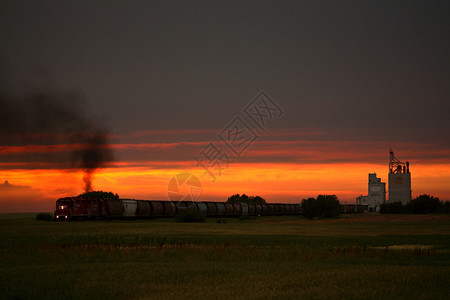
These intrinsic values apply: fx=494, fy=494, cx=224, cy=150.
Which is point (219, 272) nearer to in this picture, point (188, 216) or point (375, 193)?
point (188, 216)

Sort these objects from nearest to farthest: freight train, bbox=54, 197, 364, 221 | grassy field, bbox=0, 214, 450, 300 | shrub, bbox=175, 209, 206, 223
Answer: grassy field, bbox=0, 214, 450, 300, freight train, bbox=54, 197, 364, 221, shrub, bbox=175, 209, 206, 223

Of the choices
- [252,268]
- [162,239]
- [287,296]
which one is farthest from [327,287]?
[162,239]

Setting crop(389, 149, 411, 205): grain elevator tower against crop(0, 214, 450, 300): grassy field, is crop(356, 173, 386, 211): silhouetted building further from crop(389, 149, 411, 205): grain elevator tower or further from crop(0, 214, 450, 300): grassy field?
crop(0, 214, 450, 300): grassy field

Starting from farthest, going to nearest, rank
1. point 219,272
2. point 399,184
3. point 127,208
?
point 399,184 → point 127,208 → point 219,272

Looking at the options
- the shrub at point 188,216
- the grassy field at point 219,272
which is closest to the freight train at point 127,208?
the shrub at point 188,216

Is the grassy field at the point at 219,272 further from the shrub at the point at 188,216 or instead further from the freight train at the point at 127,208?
the shrub at the point at 188,216

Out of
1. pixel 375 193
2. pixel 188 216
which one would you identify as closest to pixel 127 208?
pixel 188 216

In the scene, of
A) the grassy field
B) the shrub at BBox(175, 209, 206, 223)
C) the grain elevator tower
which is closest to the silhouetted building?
the grain elevator tower

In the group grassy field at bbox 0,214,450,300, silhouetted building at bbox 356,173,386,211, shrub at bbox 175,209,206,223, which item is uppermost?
silhouetted building at bbox 356,173,386,211

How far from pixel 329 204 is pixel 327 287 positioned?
91539 millimetres

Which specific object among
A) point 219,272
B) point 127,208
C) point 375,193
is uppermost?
point 375,193

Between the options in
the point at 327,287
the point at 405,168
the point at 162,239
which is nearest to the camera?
the point at 327,287

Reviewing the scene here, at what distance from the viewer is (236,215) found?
103938 mm

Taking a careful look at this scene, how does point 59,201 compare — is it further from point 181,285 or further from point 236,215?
point 181,285
